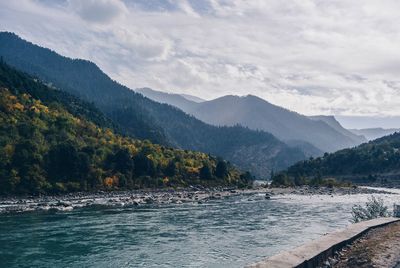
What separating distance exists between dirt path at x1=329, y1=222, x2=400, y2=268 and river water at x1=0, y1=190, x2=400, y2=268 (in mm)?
→ 9104

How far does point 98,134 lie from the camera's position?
12325 cm

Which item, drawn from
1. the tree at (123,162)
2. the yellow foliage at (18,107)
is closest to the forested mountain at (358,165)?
the tree at (123,162)

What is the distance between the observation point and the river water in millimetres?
28812

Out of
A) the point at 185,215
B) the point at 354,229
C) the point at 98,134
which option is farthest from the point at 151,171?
the point at 354,229

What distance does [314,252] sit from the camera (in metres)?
16.8

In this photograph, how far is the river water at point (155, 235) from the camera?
28812 mm

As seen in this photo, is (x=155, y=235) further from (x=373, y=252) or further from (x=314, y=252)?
(x=373, y=252)

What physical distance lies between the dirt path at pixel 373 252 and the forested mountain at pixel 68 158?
219ft

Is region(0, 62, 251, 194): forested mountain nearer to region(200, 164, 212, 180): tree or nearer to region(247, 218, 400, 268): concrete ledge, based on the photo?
region(200, 164, 212, 180): tree

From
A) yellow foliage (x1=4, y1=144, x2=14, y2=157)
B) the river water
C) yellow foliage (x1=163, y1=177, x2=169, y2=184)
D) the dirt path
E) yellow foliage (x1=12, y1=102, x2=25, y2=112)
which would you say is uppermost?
yellow foliage (x1=12, y1=102, x2=25, y2=112)

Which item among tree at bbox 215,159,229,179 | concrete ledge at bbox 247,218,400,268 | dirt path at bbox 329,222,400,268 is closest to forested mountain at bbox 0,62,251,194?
tree at bbox 215,159,229,179

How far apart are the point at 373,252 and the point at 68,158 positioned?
76.8 metres

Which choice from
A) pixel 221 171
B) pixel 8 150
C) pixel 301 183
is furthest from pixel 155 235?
pixel 301 183

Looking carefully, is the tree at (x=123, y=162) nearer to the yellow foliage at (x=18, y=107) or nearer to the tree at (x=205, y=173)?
the tree at (x=205, y=173)
